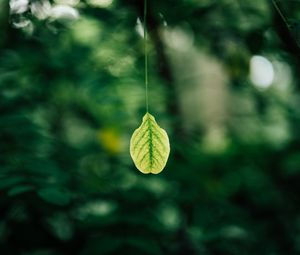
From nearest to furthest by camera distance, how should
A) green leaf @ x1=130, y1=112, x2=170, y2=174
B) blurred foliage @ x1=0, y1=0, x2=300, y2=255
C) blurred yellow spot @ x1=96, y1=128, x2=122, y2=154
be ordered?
green leaf @ x1=130, y1=112, x2=170, y2=174 → blurred foliage @ x1=0, y1=0, x2=300, y2=255 → blurred yellow spot @ x1=96, y1=128, x2=122, y2=154

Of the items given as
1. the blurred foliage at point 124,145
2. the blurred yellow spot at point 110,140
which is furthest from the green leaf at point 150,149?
the blurred yellow spot at point 110,140

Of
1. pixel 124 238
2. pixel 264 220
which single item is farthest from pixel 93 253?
pixel 264 220

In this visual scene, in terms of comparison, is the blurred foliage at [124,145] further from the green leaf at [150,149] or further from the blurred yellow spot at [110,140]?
the green leaf at [150,149]

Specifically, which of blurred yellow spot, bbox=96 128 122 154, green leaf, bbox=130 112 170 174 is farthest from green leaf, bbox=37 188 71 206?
blurred yellow spot, bbox=96 128 122 154

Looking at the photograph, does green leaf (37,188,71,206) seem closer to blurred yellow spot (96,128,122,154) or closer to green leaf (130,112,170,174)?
green leaf (130,112,170,174)

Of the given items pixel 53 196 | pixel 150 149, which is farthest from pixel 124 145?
pixel 150 149

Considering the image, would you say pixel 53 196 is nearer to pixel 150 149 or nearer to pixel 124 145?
pixel 150 149

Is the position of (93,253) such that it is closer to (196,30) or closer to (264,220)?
(196,30)
